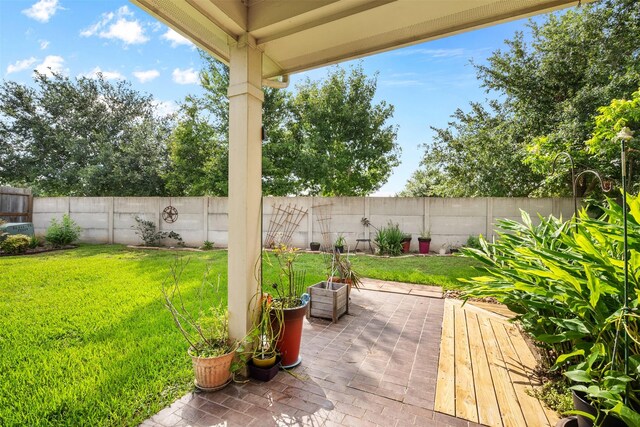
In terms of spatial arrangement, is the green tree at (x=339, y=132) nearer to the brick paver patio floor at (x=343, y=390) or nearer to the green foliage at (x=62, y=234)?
the green foliage at (x=62, y=234)

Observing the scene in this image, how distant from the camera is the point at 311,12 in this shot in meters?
2.03

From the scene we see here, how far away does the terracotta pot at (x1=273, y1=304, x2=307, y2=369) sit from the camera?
2.39 metres

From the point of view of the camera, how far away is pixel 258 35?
231cm

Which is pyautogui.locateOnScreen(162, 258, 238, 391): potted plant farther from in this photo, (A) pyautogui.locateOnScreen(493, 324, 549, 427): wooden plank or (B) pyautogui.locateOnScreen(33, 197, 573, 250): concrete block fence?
(B) pyautogui.locateOnScreen(33, 197, 573, 250): concrete block fence

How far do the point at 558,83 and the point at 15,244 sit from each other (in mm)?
15401

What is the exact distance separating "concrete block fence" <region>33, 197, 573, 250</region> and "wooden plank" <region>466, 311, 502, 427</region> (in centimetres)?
565

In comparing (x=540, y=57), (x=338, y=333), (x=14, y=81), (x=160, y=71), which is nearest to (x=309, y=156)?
A: (x=160, y=71)

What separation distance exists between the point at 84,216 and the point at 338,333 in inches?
427

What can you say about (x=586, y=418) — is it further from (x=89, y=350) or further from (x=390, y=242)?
(x=390, y=242)

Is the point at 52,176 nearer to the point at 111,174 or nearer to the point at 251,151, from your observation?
the point at 111,174

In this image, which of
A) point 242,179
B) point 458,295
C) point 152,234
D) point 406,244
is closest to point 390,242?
point 406,244

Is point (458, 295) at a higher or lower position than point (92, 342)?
higher

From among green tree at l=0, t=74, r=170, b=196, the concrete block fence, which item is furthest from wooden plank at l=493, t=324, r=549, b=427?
green tree at l=0, t=74, r=170, b=196

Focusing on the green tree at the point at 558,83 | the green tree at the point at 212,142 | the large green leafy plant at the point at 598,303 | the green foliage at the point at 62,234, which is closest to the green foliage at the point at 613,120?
the green tree at the point at 558,83
